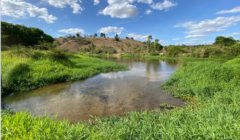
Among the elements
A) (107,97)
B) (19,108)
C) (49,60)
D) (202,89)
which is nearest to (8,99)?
(19,108)

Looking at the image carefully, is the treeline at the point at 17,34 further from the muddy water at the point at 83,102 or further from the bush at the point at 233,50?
the bush at the point at 233,50

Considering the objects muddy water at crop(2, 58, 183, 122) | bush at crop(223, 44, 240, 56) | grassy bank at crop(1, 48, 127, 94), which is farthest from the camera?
bush at crop(223, 44, 240, 56)

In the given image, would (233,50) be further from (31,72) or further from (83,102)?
(31,72)

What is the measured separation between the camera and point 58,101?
5.46m

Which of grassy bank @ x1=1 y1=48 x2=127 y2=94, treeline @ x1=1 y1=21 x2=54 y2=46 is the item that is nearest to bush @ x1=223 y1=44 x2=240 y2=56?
grassy bank @ x1=1 y1=48 x2=127 y2=94

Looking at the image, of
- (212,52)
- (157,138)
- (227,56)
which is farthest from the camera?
(212,52)

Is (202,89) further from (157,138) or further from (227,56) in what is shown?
(227,56)

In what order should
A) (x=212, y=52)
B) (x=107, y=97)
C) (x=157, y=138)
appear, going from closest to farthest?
1. (x=157, y=138)
2. (x=107, y=97)
3. (x=212, y=52)

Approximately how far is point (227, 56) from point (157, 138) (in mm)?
34298

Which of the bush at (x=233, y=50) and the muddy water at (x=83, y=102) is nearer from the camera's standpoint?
the muddy water at (x=83, y=102)

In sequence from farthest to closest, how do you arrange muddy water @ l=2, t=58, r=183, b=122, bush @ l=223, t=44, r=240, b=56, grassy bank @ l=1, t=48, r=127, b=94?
bush @ l=223, t=44, r=240, b=56, grassy bank @ l=1, t=48, r=127, b=94, muddy water @ l=2, t=58, r=183, b=122

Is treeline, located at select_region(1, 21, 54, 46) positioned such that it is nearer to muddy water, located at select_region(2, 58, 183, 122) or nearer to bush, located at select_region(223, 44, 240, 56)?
muddy water, located at select_region(2, 58, 183, 122)

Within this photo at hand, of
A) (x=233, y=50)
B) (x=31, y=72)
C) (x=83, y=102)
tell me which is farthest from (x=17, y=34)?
(x=233, y=50)

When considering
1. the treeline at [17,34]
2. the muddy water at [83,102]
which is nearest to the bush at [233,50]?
the muddy water at [83,102]
